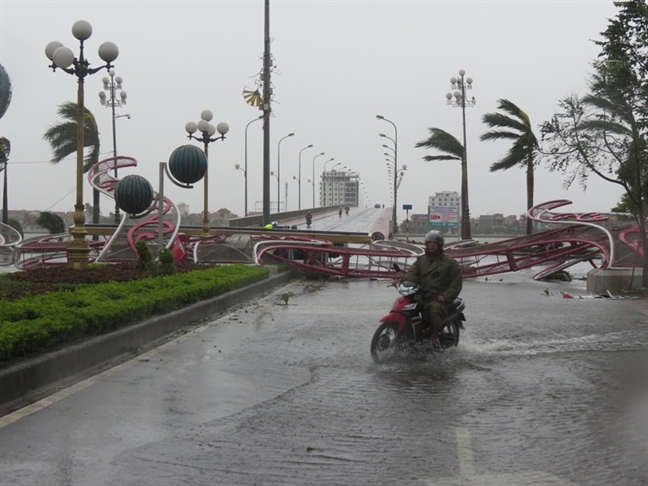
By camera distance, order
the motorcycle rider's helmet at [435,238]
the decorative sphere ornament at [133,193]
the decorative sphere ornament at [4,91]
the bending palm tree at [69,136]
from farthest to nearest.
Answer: the bending palm tree at [69,136] → the decorative sphere ornament at [133,193] → the decorative sphere ornament at [4,91] → the motorcycle rider's helmet at [435,238]

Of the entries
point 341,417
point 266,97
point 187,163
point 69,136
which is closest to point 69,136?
point 69,136

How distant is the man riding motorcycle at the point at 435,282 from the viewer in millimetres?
9609

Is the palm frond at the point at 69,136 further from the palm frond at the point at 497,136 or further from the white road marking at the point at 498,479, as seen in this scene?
the white road marking at the point at 498,479

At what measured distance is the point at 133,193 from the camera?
71.5ft

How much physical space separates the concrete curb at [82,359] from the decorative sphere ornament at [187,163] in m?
9.16

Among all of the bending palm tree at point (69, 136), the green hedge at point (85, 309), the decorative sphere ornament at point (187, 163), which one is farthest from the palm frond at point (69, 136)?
the green hedge at point (85, 309)

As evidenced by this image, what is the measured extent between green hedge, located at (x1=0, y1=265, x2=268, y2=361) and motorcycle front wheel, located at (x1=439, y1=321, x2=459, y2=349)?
379 centimetres

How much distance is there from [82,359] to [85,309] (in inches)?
48.7

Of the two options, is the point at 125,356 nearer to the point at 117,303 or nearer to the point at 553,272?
the point at 117,303

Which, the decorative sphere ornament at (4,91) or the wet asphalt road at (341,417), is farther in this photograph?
the decorative sphere ornament at (4,91)

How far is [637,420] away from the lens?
6555 millimetres

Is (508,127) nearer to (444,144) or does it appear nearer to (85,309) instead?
(444,144)

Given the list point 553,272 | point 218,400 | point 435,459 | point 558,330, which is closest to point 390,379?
point 218,400

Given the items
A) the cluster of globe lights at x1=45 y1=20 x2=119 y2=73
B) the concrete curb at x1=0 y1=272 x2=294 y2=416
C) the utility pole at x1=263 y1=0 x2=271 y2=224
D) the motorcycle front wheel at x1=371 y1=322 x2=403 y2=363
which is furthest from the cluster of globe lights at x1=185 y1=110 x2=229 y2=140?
the motorcycle front wheel at x1=371 y1=322 x2=403 y2=363
